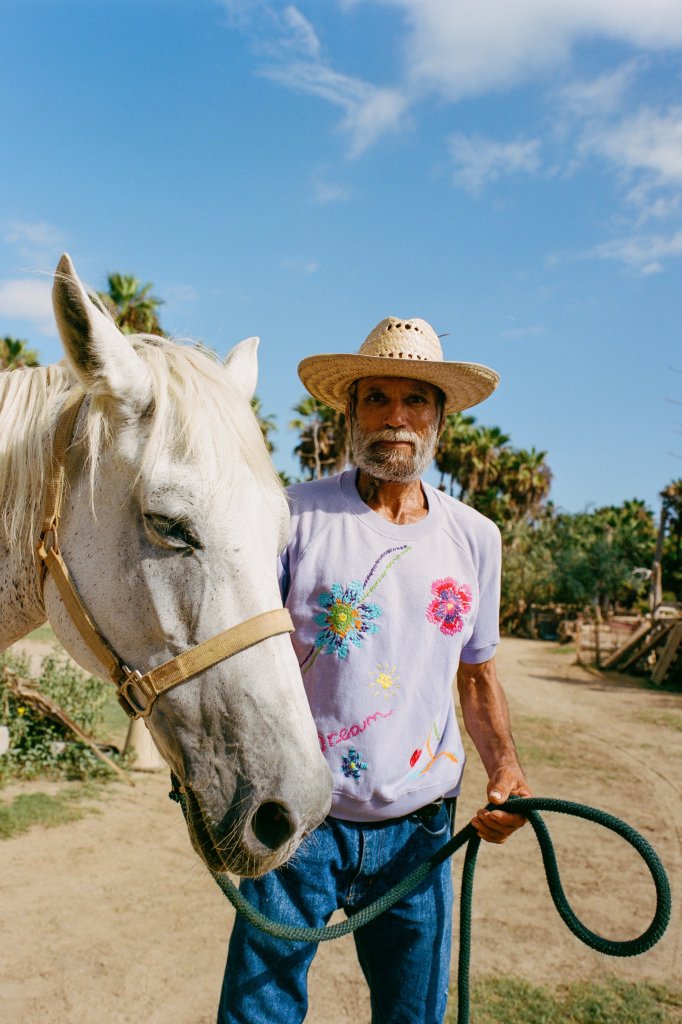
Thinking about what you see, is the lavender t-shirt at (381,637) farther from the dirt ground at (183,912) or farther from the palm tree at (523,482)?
the palm tree at (523,482)

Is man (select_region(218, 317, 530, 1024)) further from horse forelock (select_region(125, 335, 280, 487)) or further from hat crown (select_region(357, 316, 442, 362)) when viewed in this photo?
horse forelock (select_region(125, 335, 280, 487))

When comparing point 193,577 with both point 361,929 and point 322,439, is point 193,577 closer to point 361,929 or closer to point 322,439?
point 361,929

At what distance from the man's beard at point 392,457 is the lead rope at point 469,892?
102 cm

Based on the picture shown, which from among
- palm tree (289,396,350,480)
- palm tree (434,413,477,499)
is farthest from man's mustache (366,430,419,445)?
palm tree (434,413,477,499)

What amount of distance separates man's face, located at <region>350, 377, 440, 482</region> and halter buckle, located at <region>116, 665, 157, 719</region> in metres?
1.08

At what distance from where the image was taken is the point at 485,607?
2.31 meters

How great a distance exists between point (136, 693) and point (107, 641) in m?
0.13

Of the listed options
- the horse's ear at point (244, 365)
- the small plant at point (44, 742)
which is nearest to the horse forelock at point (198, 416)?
the horse's ear at point (244, 365)

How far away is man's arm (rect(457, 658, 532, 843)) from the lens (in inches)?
77.9

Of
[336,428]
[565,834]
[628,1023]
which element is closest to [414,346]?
[628,1023]

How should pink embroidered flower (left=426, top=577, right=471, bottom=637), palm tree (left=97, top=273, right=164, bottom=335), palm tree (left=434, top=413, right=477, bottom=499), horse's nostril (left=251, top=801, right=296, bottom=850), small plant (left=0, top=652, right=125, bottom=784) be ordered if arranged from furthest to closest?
1. palm tree (left=434, top=413, right=477, bottom=499)
2. palm tree (left=97, top=273, right=164, bottom=335)
3. small plant (left=0, top=652, right=125, bottom=784)
4. pink embroidered flower (left=426, top=577, right=471, bottom=637)
5. horse's nostril (left=251, top=801, right=296, bottom=850)

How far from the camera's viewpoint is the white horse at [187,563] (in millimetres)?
1377

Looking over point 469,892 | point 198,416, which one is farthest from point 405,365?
point 469,892

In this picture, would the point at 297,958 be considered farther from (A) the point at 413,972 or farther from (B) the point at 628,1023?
(B) the point at 628,1023
